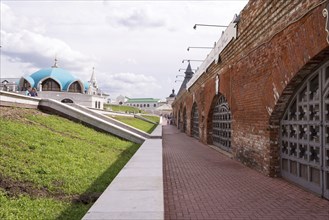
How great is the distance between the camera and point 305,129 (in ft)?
18.1

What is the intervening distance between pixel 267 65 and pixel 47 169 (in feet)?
15.1

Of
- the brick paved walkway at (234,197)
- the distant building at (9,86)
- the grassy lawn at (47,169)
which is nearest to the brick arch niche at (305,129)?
the brick paved walkway at (234,197)

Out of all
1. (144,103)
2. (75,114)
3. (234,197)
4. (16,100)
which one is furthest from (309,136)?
(144,103)

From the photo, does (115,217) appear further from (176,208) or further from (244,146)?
(244,146)

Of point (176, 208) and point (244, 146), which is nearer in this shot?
point (176, 208)

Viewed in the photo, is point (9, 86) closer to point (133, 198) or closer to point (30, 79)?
point (30, 79)

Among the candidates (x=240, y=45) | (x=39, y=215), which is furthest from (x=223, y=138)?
(x=39, y=215)

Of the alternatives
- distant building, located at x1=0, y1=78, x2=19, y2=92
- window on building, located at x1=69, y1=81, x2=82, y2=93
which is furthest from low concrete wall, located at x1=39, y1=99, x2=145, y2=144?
window on building, located at x1=69, y1=81, x2=82, y2=93

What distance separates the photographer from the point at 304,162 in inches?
217

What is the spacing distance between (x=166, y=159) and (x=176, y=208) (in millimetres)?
4806

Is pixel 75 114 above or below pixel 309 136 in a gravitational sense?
above

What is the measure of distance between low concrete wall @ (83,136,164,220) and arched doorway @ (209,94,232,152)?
17.6ft

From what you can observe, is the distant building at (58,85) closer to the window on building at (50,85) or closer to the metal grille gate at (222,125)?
the window on building at (50,85)

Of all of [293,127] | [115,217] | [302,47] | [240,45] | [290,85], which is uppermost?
[240,45]
